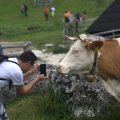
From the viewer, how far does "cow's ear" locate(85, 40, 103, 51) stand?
535 cm

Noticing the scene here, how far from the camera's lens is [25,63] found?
5.51 m

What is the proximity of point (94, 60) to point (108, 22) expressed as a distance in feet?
50.6

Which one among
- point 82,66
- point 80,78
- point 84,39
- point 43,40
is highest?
point 84,39

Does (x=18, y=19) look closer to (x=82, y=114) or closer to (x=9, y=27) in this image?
(x=9, y=27)

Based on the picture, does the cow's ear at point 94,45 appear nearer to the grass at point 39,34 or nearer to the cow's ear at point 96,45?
the cow's ear at point 96,45

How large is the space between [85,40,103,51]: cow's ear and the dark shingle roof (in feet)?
48.4

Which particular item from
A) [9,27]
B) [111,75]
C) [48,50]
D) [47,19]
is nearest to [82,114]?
[111,75]

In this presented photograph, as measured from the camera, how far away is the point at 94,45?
17.7 ft

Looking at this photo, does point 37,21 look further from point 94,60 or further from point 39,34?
point 94,60

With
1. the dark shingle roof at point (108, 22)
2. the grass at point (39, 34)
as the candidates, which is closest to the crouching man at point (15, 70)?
the grass at point (39, 34)

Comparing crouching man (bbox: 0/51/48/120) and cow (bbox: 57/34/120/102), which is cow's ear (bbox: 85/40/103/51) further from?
crouching man (bbox: 0/51/48/120)

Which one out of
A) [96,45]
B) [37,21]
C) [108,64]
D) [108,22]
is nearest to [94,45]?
[96,45]

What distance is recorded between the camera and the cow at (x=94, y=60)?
18.1 feet

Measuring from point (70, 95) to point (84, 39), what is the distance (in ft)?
6.78
